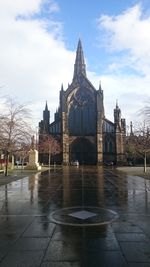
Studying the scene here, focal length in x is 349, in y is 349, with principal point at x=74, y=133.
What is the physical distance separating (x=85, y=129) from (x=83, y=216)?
7966 cm

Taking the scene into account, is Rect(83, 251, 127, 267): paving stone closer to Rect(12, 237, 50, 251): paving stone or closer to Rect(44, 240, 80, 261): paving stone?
Rect(44, 240, 80, 261): paving stone

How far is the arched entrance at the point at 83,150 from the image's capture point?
87.1 metres

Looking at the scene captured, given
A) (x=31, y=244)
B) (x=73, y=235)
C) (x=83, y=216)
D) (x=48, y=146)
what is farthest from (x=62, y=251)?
(x=48, y=146)

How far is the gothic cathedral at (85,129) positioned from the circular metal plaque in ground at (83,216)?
73598 millimetres

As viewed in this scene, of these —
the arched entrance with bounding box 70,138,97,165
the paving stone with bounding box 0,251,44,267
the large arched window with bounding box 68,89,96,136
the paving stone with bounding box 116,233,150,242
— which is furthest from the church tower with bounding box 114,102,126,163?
the paving stone with bounding box 0,251,44,267

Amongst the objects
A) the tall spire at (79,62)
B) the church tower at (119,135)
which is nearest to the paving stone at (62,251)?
the church tower at (119,135)

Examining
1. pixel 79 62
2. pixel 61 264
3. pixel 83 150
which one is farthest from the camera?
pixel 79 62

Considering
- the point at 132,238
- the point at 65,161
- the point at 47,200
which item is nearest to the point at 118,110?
the point at 65,161

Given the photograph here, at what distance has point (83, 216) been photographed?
989cm

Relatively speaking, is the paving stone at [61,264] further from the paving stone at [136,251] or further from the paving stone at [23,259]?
the paving stone at [136,251]

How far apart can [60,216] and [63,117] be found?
7842 centimetres

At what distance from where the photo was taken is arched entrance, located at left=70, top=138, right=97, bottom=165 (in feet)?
286

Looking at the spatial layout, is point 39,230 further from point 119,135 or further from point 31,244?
point 119,135

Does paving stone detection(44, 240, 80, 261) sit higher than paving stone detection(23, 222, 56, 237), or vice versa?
paving stone detection(23, 222, 56, 237)
